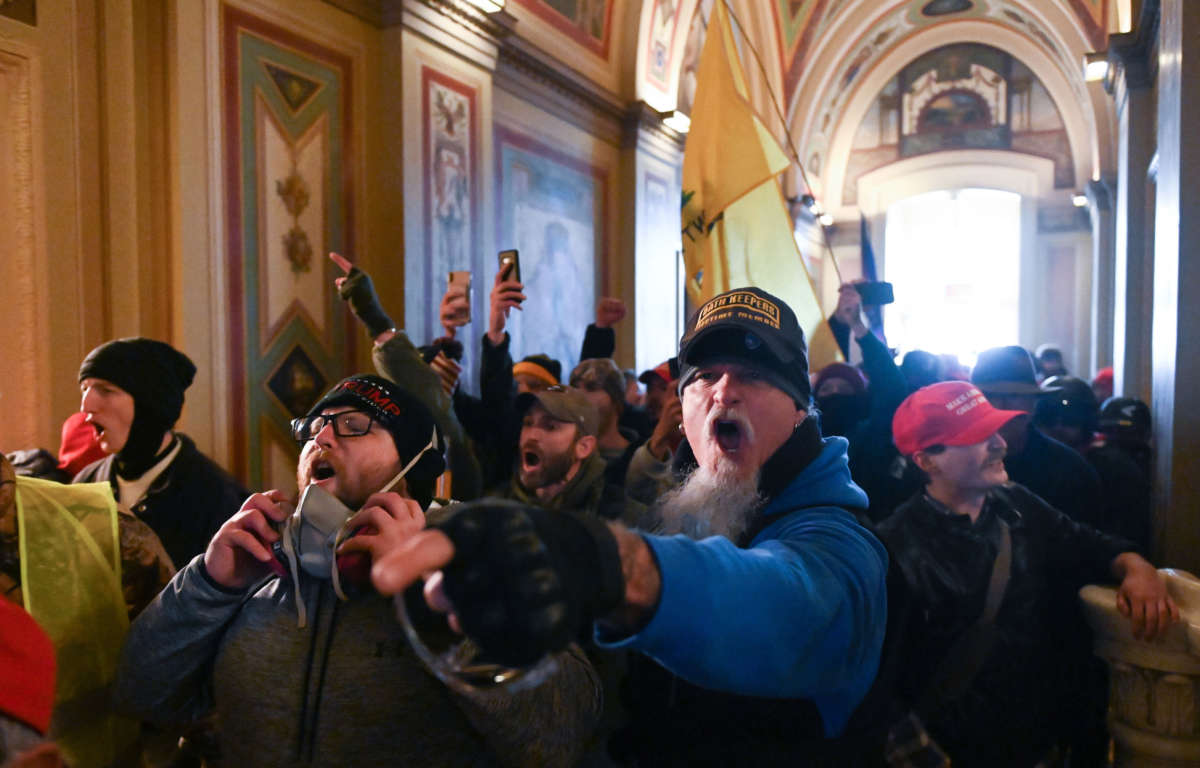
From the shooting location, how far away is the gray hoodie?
1575 mm

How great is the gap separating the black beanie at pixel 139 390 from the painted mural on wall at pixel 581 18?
5.57 metres

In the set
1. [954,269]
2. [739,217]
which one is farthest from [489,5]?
[954,269]

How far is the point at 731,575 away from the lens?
2.88 ft

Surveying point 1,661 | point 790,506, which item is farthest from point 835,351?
point 1,661

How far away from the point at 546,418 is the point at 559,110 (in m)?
5.85

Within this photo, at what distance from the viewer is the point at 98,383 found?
2713 millimetres

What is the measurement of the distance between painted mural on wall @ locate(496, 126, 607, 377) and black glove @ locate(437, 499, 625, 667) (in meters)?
6.56

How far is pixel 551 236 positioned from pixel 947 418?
598 cm

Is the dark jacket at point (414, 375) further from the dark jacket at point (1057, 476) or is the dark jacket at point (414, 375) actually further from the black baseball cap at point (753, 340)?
the dark jacket at point (1057, 476)

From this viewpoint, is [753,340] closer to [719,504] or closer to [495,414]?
[719,504]

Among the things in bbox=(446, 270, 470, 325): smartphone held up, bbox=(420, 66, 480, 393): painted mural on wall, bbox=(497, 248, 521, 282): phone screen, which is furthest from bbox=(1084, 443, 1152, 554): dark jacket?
bbox=(420, 66, 480, 393): painted mural on wall

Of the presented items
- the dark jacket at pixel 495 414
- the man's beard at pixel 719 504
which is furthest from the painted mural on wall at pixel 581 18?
the man's beard at pixel 719 504

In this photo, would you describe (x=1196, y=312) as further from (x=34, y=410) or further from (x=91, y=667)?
(x=34, y=410)

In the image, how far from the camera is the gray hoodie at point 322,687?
5.17 feet
